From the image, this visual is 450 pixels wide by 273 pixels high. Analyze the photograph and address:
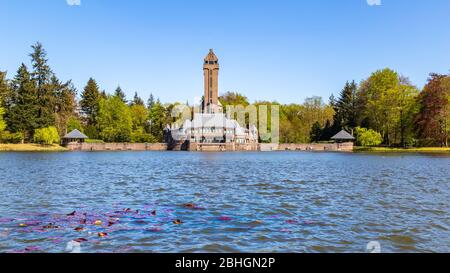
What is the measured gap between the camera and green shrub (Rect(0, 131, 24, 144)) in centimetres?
8275

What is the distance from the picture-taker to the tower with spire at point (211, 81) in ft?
386

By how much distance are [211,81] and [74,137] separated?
44.5 meters

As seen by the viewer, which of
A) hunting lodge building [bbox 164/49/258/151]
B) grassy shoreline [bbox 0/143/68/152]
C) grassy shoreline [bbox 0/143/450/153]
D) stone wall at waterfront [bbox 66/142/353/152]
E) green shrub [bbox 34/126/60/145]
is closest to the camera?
grassy shoreline [bbox 0/143/450/153]

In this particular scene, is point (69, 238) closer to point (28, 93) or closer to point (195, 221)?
point (195, 221)

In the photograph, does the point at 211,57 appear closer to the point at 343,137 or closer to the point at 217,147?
the point at 217,147

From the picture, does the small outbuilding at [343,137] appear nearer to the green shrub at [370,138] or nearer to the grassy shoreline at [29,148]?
the green shrub at [370,138]

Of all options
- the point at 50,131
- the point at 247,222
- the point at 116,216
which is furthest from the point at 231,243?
the point at 50,131

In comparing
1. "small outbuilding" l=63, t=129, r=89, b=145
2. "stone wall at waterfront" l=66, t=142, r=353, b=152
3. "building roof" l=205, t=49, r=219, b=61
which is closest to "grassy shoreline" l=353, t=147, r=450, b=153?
"stone wall at waterfront" l=66, t=142, r=353, b=152

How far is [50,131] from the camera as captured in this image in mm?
83062

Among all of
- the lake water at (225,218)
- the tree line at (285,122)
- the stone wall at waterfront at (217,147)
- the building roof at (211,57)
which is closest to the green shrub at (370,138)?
the tree line at (285,122)

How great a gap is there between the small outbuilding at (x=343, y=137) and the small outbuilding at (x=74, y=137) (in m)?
57.3

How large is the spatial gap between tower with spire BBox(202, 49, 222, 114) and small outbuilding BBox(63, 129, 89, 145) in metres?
37.2

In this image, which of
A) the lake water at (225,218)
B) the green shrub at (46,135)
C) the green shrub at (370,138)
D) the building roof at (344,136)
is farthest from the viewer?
the building roof at (344,136)

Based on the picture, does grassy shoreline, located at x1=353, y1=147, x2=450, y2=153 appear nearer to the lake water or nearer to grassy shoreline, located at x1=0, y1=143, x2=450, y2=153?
grassy shoreline, located at x1=0, y1=143, x2=450, y2=153
